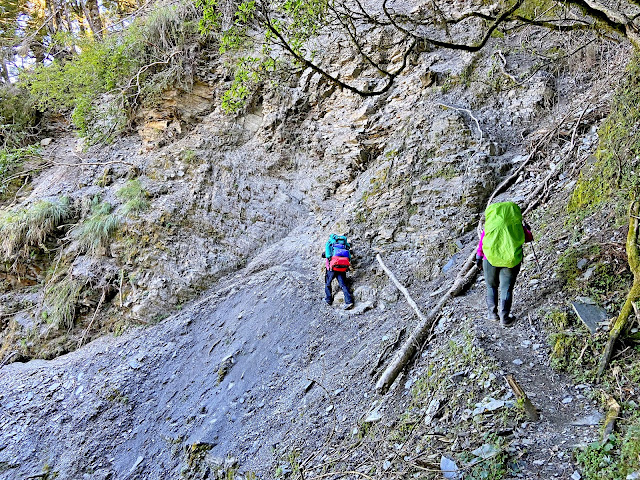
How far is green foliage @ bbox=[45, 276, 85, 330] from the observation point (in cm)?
917

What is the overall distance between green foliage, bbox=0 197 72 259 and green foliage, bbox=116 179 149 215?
164 cm

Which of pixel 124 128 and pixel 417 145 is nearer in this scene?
pixel 417 145

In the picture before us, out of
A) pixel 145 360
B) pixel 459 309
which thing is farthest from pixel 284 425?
pixel 145 360

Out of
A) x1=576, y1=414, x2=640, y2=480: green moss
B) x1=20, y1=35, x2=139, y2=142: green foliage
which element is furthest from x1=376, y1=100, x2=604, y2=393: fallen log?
x1=20, y1=35, x2=139, y2=142: green foliage

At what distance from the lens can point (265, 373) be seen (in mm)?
6496

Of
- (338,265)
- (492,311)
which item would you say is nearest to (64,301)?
(338,265)

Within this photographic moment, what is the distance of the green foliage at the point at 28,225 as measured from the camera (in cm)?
1003

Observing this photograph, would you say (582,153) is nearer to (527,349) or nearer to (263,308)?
(527,349)

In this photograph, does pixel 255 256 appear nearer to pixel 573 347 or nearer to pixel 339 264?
pixel 339 264

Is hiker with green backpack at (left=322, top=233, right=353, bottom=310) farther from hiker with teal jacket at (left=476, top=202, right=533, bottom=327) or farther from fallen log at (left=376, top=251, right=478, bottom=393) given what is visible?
hiker with teal jacket at (left=476, top=202, right=533, bottom=327)

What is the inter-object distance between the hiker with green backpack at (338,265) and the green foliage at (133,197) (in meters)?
5.29

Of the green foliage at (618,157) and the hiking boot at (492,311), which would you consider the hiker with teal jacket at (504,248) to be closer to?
the hiking boot at (492,311)

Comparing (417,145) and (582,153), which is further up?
(417,145)

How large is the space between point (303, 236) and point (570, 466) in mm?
7105
